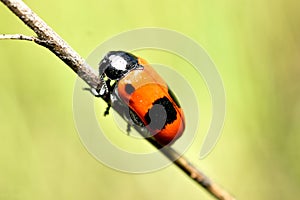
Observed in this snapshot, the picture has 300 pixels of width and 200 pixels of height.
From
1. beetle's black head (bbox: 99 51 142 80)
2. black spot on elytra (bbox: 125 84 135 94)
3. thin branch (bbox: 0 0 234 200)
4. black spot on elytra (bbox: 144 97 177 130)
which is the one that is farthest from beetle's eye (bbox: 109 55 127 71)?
thin branch (bbox: 0 0 234 200)

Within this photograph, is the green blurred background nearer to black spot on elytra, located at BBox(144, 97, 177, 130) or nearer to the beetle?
the beetle

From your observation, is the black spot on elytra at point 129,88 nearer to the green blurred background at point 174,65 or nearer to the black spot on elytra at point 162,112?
the black spot on elytra at point 162,112

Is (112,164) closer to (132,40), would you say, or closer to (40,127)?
(40,127)

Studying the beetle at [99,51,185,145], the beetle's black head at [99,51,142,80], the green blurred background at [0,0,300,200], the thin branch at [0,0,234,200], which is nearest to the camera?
the thin branch at [0,0,234,200]

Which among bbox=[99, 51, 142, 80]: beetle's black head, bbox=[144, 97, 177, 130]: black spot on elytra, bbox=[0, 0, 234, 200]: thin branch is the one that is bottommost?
bbox=[0, 0, 234, 200]: thin branch

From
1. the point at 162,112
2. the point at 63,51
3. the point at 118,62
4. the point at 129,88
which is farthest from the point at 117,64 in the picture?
the point at 63,51

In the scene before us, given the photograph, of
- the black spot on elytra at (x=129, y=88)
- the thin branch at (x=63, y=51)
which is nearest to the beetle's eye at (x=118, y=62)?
the black spot on elytra at (x=129, y=88)
